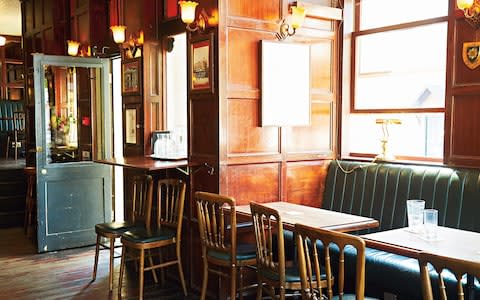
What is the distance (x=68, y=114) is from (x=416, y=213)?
4458mm

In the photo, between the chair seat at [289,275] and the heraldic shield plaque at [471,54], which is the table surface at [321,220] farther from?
the heraldic shield plaque at [471,54]

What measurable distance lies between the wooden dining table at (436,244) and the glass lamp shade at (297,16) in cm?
203

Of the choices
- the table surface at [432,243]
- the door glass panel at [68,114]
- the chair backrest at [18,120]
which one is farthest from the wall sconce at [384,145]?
the chair backrest at [18,120]

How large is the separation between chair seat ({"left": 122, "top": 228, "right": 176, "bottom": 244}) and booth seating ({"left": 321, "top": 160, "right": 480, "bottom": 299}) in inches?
59.0

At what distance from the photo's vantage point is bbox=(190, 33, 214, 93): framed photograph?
4156 mm

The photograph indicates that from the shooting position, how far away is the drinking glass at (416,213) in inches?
121

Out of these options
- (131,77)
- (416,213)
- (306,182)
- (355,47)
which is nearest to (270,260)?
(416,213)

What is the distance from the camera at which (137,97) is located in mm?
5168

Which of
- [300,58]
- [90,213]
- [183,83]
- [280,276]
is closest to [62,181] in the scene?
[90,213]

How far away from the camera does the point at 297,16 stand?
4.32 m

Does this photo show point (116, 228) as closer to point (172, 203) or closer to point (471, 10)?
point (172, 203)

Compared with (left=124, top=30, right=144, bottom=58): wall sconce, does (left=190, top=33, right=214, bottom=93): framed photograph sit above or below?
below

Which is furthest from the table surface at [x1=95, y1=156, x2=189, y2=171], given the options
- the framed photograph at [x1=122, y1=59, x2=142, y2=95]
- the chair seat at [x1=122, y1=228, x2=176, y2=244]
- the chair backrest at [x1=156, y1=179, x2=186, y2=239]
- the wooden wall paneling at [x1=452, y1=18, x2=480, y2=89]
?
the wooden wall paneling at [x1=452, y1=18, x2=480, y2=89]

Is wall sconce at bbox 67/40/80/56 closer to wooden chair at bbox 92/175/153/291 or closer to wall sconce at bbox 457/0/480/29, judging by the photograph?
wooden chair at bbox 92/175/153/291
